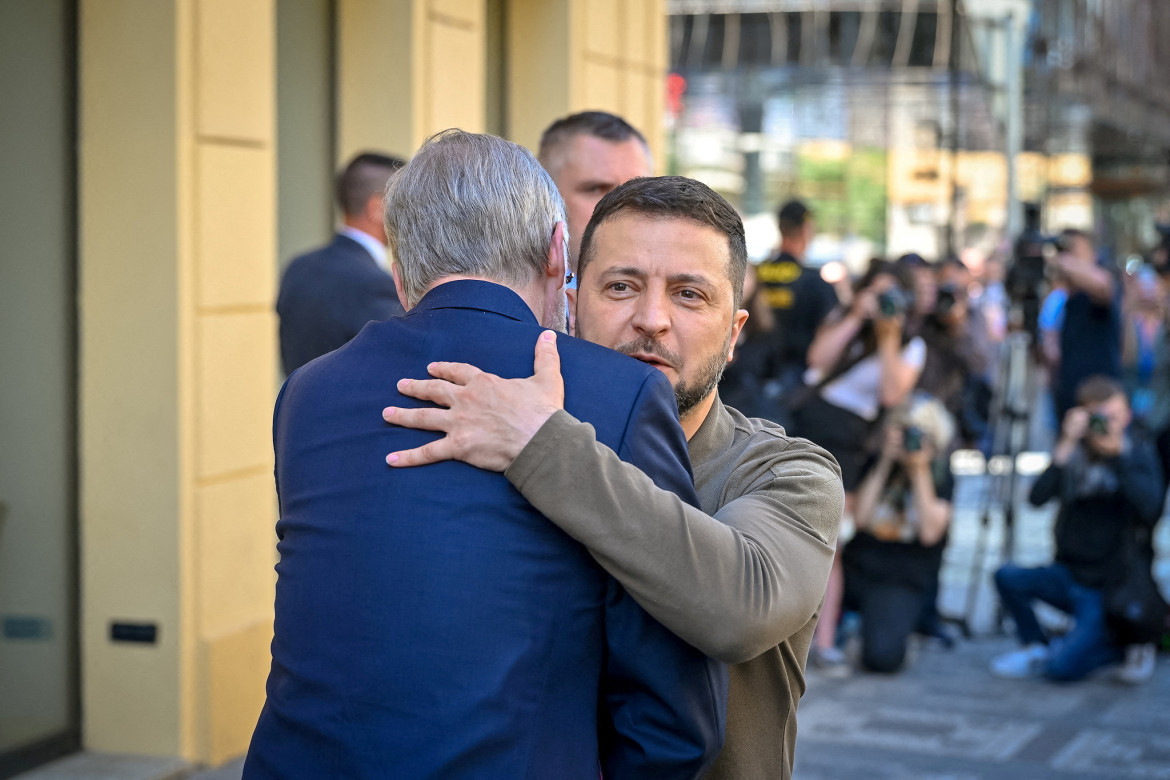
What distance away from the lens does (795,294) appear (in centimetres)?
867

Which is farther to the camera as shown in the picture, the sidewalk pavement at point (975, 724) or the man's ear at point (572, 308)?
the sidewalk pavement at point (975, 724)

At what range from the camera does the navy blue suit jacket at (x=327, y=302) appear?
4.49 metres

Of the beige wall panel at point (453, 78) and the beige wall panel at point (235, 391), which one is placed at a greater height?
the beige wall panel at point (453, 78)

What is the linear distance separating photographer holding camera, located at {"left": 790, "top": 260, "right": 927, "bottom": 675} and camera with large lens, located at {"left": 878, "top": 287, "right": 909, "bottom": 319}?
0.01 m

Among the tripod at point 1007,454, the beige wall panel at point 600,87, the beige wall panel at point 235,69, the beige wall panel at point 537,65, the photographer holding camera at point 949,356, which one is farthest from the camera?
the tripod at point 1007,454

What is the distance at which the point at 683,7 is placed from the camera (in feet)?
87.5

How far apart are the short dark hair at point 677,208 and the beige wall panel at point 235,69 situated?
299 centimetres

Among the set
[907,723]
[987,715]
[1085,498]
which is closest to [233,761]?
[907,723]

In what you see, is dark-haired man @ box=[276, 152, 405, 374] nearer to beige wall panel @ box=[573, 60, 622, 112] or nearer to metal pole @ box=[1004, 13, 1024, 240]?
beige wall panel @ box=[573, 60, 622, 112]

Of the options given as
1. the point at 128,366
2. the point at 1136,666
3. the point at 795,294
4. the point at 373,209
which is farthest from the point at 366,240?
the point at 1136,666

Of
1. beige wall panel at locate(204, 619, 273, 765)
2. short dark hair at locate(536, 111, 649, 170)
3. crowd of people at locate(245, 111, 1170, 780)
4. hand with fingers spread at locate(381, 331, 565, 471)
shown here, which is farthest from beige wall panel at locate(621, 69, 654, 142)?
hand with fingers spread at locate(381, 331, 565, 471)

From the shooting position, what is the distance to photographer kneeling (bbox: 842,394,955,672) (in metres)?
7.16

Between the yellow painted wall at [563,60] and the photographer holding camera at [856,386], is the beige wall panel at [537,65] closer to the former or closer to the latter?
the yellow painted wall at [563,60]

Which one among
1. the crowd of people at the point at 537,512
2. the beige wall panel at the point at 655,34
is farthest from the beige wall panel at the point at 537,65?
the crowd of people at the point at 537,512
